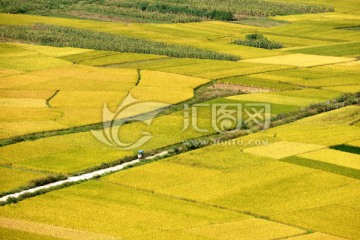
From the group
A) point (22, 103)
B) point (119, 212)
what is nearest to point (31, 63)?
point (22, 103)

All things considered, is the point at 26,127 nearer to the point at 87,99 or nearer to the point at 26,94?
the point at 87,99

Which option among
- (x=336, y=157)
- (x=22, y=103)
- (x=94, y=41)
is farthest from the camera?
(x=94, y=41)

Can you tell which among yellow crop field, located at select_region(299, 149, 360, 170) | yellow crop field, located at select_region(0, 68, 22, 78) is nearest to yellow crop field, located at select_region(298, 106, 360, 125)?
yellow crop field, located at select_region(299, 149, 360, 170)

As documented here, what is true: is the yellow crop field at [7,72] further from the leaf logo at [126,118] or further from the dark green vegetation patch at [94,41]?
the dark green vegetation patch at [94,41]

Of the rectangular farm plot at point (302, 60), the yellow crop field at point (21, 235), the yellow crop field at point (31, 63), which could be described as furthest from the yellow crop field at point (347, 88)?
the yellow crop field at point (21, 235)

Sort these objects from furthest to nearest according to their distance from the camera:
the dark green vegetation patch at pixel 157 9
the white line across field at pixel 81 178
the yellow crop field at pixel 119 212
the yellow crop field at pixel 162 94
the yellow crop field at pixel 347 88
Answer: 1. the dark green vegetation patch at pixel 157 9
2. the yellow crop field at pixel 347 88
3. the yellow crop field at pixel 162 94
4. the white line across field at pixel 81 178
5. the yellow crop field at pixel 119 212

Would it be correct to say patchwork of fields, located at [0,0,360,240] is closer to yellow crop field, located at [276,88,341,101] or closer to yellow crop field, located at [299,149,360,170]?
yellow crop field, located at [299,149,360,170]
